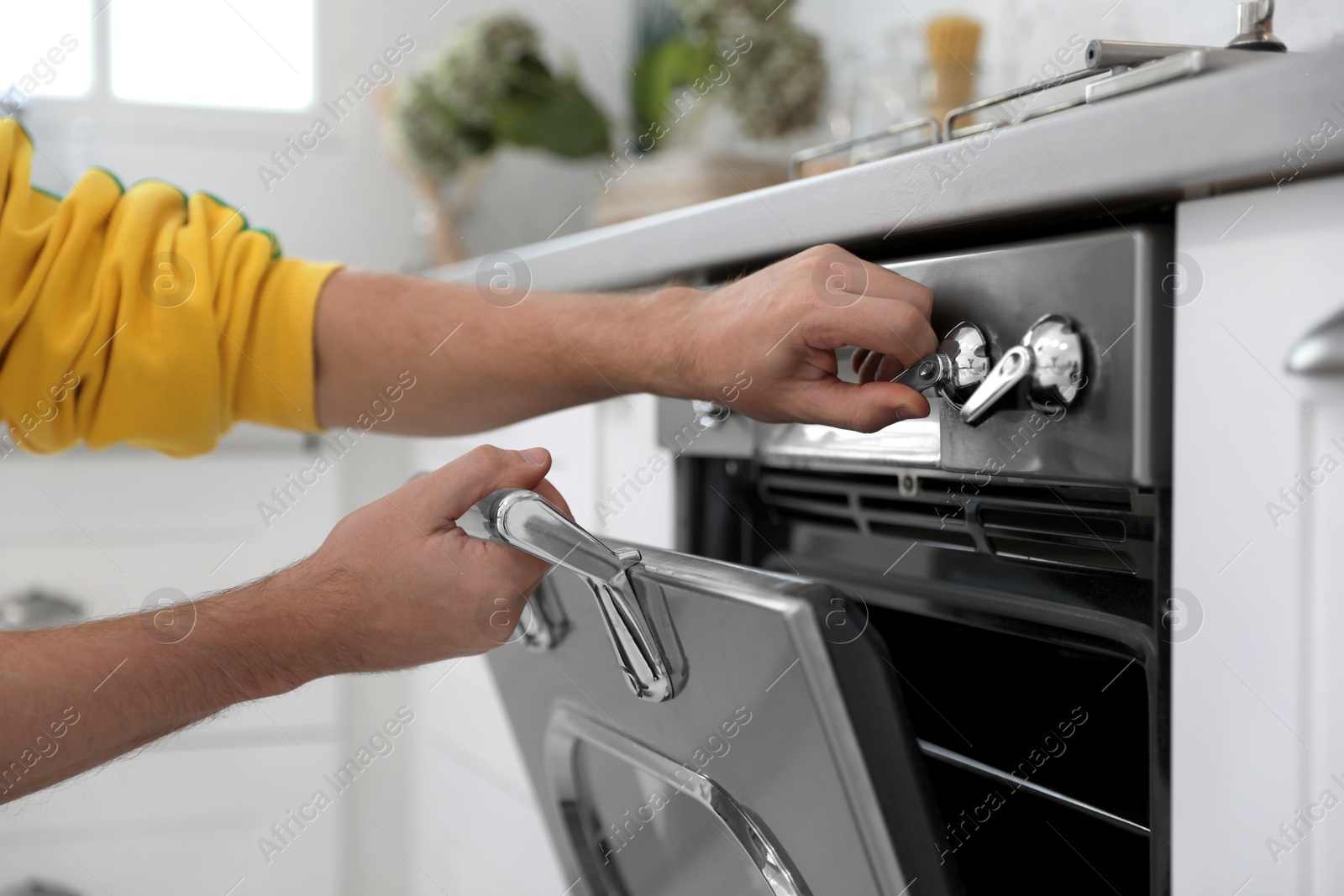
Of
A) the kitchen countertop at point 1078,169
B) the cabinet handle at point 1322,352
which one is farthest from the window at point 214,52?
the cabinet handle at point 1322,352

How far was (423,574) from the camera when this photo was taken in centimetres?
45

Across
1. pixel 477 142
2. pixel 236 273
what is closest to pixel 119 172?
pixel 477 142

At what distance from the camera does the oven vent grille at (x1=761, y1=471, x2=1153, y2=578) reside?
43 cm

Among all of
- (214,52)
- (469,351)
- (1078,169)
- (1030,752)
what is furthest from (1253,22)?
(214,52)

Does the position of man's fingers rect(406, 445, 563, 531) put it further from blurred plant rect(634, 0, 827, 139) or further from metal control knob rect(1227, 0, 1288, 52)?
blurred plant rect(634, 0, 827, 139)

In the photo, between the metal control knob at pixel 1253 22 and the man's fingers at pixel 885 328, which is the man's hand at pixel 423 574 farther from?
the metal control knob at pixel 1253 22

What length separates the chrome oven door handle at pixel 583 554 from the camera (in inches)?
16.2

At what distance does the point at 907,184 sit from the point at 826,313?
0.08m

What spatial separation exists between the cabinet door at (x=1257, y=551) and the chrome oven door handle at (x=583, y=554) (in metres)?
0.22

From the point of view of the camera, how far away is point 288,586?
473 millimetres

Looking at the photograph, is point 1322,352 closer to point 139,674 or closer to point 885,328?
point 885,328

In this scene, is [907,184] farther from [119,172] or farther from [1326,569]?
[119,172]

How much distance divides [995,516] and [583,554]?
0.67ft

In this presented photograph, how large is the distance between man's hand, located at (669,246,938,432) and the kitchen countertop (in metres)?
0.04
